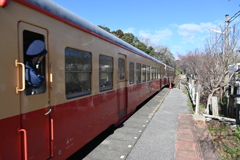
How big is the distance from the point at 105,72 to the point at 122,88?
1.37 meters

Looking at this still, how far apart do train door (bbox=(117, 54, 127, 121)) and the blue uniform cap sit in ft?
10.4

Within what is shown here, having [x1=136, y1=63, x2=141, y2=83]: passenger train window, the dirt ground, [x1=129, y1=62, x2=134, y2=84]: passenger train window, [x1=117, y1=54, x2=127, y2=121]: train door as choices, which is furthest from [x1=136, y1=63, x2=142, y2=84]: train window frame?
the dirt ground

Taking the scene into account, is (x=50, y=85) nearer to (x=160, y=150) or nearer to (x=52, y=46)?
(x=52, y=46)

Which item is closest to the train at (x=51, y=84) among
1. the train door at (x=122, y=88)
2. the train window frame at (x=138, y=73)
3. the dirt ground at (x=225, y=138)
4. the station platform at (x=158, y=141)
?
the station platform at (x=158, y=141)

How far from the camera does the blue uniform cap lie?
7.24 ft

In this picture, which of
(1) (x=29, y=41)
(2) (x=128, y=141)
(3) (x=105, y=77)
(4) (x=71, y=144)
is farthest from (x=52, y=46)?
(2) (x=128, y=141)

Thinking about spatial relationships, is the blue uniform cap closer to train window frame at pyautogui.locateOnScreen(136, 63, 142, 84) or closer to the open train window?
the open train window

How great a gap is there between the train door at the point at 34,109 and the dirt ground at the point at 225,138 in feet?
11.8

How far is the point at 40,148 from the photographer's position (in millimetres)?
2381

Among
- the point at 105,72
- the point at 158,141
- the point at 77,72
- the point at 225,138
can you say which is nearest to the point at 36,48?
the point at 77,72

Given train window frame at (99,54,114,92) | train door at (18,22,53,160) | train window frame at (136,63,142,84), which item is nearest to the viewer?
Result: train door at (18,22,53,160)

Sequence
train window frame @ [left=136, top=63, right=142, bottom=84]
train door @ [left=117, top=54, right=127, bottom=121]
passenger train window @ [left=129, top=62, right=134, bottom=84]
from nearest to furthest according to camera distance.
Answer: train door @ [left=117, top=54, right=127, bottom=121] → passenger train window @ [left=129, top=62, right=134, bottom=84] → train window frame @ [left=136, top=63, right=142, bottom=84]

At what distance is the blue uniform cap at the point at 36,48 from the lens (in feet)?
7.24

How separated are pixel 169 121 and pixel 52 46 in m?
5.10
